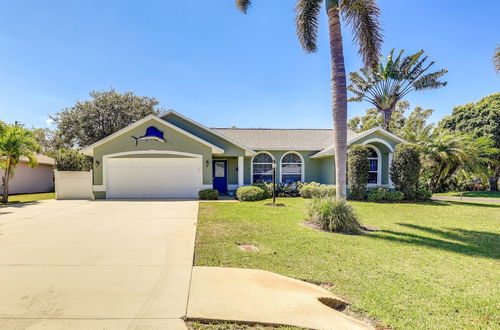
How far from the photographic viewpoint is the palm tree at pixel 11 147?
14109 millimetres

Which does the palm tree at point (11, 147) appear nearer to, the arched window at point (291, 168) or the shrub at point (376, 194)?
the arched window at point (291, 168)

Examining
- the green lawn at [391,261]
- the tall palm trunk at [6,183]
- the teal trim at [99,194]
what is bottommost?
the green lawn at [391,261]

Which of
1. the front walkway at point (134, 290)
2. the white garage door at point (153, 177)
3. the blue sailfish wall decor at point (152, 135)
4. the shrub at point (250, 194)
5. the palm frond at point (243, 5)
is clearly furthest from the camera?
the white garage door at point (153, 177)

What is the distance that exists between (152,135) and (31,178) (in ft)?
51.2

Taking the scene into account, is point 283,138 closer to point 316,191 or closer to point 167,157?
point 316,191

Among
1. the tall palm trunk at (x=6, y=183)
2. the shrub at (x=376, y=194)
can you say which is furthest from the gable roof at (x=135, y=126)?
the shrub at (x=376, y=194)

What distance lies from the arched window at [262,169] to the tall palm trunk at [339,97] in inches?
421

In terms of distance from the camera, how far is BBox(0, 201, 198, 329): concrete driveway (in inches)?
114

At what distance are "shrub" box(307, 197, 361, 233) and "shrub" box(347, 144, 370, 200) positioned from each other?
293 inches

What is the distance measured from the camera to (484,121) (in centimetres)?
2345

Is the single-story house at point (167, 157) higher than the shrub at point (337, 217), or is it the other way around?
the single-story house at point (167, 157)

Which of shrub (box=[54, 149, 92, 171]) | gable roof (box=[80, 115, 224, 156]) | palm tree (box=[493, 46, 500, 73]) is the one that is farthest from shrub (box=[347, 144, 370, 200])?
shrub (box=[54, 149, 92, 171])

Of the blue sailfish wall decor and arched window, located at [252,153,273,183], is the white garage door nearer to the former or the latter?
the blue sailfish wall decor

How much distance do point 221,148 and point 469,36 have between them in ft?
50.6
